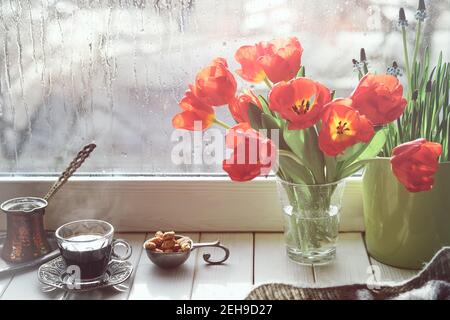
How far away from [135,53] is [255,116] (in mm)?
254

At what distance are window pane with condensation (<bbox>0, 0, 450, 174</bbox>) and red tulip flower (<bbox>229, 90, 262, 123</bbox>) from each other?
0.47 feet

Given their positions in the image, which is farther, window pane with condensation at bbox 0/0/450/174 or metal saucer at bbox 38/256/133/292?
window pane with condensation at bbox 0/0/450/174

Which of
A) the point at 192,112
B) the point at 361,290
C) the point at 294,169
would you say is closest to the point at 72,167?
the point at 192,112

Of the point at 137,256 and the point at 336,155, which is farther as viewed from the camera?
the point at 137,256

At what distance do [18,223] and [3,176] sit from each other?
16cm

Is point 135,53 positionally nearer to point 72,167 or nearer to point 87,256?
point 72,167

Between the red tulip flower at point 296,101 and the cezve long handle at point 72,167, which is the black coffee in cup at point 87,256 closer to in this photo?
the cezve long handle at point 72,167

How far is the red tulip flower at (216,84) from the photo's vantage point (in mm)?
1051

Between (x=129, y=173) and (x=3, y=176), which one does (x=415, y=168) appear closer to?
(x=129, y=173)

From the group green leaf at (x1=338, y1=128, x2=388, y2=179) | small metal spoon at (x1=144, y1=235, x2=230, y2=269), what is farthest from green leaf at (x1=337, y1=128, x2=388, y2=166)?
small metal spoon at (x1=144, y1=235, x2=230, y2=269)

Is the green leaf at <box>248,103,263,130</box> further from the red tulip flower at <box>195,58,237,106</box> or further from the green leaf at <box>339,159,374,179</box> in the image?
the green leaf at <box>339,159,374,179</box>

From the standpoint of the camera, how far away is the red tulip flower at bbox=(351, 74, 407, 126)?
102 centimetres

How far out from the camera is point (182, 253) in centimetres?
113
